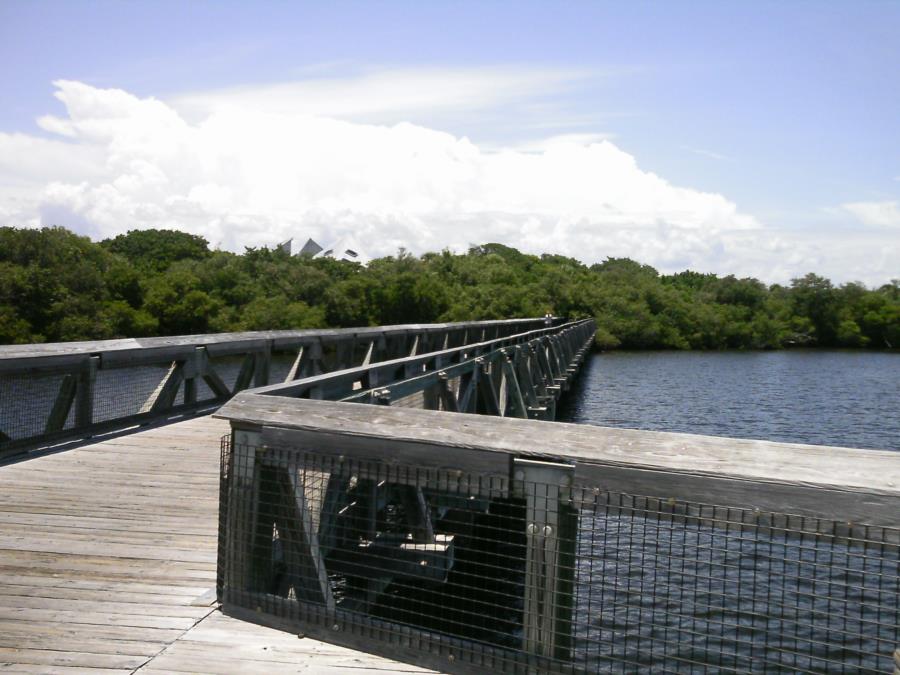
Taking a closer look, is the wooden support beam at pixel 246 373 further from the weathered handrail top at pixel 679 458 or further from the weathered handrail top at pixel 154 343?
the weathered handrail top at pixel 679 458

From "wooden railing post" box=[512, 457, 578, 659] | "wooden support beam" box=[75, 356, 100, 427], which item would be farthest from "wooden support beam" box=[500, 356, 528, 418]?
"wooden railing post" box=[512, 457, 578, 659]

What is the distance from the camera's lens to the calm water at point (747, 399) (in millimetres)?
23766

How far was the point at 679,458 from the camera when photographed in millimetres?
2666

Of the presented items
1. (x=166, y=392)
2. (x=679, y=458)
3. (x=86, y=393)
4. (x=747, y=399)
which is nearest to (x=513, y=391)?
(x=166, y=392)

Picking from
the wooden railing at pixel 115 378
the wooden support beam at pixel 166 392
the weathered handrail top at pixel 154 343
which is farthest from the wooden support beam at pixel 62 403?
the wooden support beam at pixel 166 392

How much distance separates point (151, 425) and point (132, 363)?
96 centimetres

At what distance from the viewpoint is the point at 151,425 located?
9156 mm

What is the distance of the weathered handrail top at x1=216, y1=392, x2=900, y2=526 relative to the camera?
242cm

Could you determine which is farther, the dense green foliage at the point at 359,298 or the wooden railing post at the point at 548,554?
the dense green foliage at the point at 359,298

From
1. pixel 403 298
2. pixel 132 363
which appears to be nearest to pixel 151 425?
pixel 132 363

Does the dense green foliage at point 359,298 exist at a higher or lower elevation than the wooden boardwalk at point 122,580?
higher

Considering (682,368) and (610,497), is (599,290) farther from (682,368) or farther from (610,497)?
(610,497)

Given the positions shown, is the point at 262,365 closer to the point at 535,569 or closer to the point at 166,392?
the point at 166,392

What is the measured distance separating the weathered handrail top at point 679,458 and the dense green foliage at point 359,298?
37.3 m
